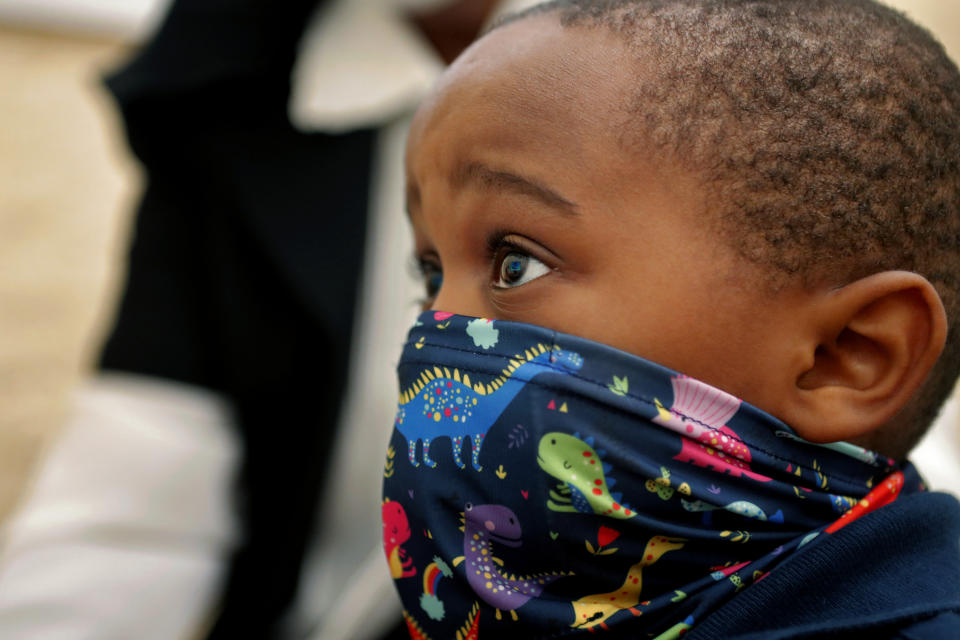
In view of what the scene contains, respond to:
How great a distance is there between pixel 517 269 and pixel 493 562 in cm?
25

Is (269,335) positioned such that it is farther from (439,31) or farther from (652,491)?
(652,491)

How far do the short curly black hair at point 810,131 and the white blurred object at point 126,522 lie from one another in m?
1.06

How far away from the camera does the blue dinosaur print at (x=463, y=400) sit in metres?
0.64

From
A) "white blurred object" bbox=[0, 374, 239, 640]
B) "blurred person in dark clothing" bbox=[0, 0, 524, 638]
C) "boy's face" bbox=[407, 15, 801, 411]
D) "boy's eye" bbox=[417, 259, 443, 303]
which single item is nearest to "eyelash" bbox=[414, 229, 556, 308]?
Answer: "boy's face" bbox=[407, 15, 801, 411]

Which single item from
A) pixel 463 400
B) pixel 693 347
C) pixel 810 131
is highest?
pixel 810 131

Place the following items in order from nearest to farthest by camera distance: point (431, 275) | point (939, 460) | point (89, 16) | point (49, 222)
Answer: point (431, 275), point (939, 460), point (49, 222), point (89, 16)

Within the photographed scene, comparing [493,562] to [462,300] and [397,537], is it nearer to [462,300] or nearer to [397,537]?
[397,537]

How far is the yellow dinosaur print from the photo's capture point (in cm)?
63

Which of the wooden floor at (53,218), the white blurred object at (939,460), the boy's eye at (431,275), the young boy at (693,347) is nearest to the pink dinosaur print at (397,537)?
the young boy at (693,347)

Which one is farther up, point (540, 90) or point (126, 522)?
point (540, 90)

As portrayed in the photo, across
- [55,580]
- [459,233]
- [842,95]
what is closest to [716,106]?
[842,95]

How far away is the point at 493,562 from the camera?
651mm

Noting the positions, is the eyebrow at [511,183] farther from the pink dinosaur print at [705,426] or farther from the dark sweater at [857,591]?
the dark sweater at [857,591]

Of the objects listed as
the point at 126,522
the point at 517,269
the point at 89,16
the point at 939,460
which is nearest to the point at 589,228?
the point at 517,269
